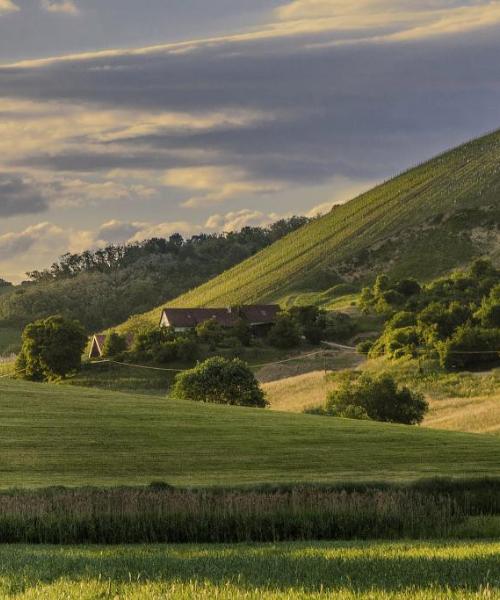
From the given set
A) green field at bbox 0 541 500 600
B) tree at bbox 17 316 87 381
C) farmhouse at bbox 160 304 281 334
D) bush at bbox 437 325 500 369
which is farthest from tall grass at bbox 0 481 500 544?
farmhouse at bbox 160 304 281 334

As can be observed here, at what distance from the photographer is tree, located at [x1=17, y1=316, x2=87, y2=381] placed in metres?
113

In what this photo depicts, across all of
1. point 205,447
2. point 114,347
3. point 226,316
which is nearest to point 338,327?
point 226,316

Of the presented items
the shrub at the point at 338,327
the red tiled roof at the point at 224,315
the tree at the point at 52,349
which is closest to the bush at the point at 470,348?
the shrub at the point at 338,327

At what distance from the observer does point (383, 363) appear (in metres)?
102

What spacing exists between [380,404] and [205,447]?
31326 mm

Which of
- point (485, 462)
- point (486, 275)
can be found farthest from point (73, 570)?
point (486, 275)

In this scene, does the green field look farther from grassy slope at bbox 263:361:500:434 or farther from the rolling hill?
the rolling hill

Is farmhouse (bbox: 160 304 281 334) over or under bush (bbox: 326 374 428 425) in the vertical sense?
over

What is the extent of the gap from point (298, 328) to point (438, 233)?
59.8m

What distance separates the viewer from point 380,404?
67.8 meters

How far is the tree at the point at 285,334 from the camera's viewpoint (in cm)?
12469

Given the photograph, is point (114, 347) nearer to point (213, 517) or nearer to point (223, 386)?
point (223, 386)

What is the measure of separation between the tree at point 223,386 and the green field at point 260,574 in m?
58.4

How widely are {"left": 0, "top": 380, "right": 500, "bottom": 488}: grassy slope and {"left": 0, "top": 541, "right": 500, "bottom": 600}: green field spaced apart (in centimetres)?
1376
